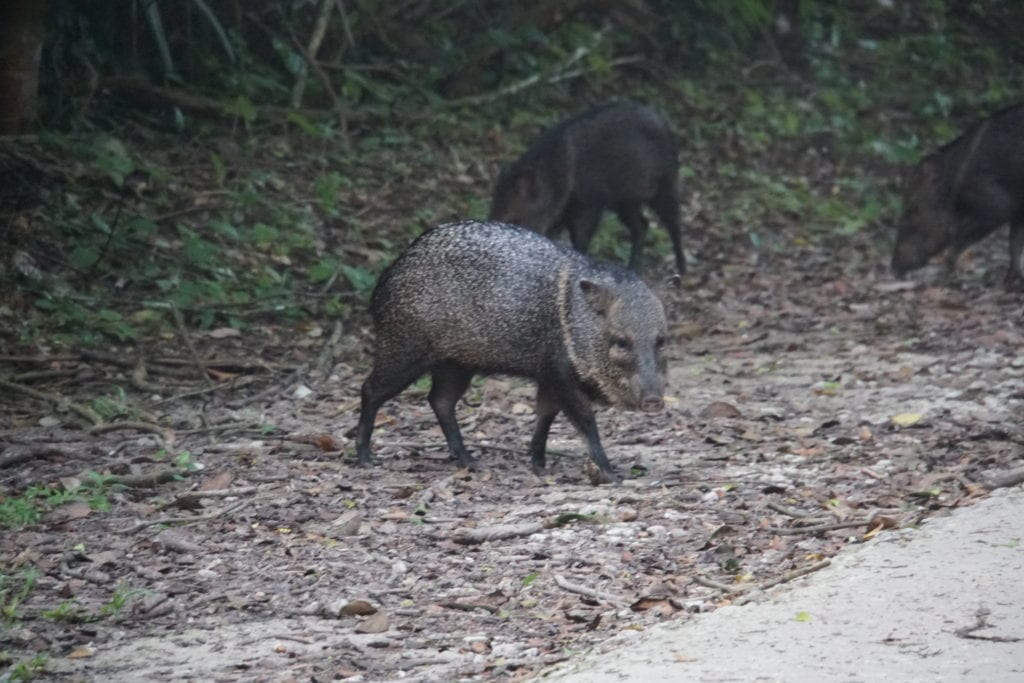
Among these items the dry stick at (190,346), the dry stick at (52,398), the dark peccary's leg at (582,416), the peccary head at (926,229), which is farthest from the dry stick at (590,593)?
the peccary head at (926,229)

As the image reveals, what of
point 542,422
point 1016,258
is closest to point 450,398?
point 542,422

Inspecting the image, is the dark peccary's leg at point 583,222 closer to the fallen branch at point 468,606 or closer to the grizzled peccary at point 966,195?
the grizzled peccary at point 966,195

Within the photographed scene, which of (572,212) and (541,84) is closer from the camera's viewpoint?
(572,212)

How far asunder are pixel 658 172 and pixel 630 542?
5.65 m

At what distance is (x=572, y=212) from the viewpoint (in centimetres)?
954

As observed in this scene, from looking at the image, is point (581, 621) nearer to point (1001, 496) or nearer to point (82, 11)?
point (1001, 496)

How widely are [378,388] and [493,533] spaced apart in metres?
1.16

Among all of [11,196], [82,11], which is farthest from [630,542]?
[82,11]

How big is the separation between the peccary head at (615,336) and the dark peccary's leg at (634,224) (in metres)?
4.38

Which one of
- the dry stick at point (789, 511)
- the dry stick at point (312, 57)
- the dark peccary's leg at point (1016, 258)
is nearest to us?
the dry stick at point (789, 511)

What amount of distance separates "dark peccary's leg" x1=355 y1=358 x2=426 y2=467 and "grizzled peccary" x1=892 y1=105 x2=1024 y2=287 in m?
5.05

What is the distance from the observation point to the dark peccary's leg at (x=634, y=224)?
31.8 feet

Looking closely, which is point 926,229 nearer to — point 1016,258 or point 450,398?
point 1016,258

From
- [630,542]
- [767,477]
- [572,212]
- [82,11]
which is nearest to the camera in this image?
[630,542]
